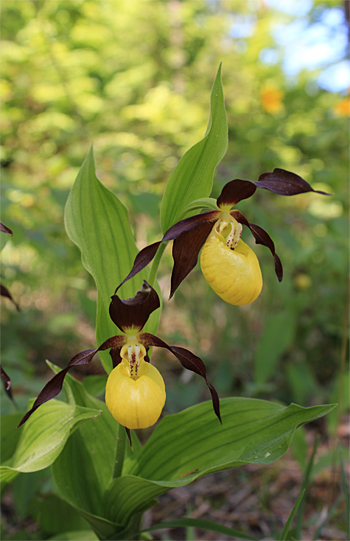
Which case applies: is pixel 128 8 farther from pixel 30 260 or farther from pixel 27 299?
pixel 27 299

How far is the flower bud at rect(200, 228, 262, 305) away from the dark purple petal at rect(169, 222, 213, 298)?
3cm

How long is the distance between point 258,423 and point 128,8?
6.35 metres

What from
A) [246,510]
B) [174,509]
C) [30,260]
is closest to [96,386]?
[174,509]

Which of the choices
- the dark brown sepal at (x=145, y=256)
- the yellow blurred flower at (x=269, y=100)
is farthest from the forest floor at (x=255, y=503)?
the yellow blurred flower at (x=269, y=100)

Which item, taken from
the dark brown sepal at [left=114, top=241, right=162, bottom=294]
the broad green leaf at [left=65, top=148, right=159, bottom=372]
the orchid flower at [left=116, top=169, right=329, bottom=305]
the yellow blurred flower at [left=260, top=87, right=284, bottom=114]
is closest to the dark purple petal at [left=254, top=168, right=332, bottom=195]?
the orchid flower at [left=116, top=169, right=329, bottom=305]

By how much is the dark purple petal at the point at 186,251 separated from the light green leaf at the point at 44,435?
14.5 inches

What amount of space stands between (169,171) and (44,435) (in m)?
2.29

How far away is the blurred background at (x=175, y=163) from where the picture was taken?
2.23m

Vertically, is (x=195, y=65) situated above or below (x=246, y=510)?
above

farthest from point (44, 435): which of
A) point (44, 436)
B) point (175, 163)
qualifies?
point (175, 163)

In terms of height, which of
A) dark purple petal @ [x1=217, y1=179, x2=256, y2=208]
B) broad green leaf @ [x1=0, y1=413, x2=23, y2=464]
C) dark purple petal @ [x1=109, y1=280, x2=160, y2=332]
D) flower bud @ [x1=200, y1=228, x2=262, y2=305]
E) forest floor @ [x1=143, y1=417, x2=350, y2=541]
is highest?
dark purple petal @ [x1=217, y1=179, x2=256, y2=208]

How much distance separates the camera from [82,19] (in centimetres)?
387

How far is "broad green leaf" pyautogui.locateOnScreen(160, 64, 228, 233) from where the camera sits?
2.92 feet

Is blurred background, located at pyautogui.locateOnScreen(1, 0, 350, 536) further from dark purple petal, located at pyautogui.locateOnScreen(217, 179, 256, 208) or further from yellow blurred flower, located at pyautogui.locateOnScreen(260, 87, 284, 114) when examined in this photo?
dark purple petal, located at pyautogui.locateOnScreen(217, 179, 256, 208)
